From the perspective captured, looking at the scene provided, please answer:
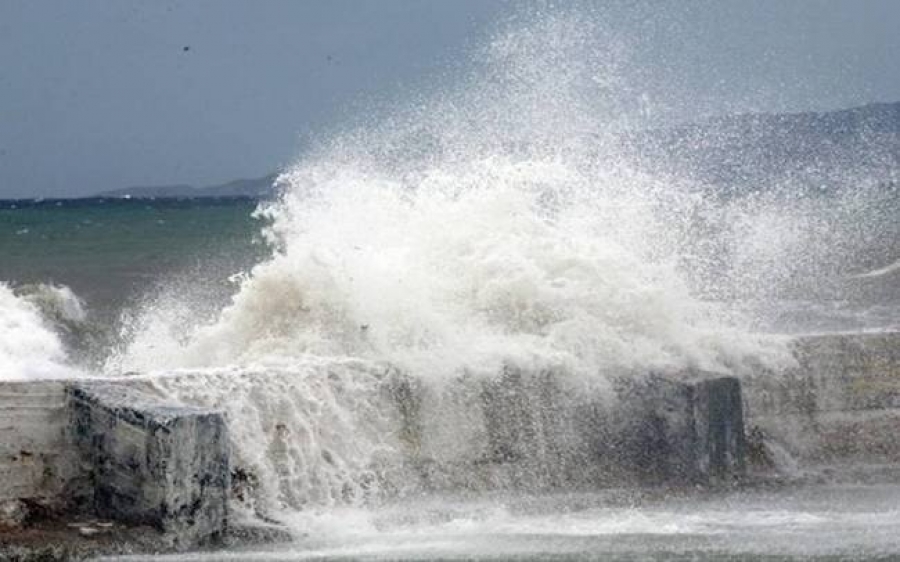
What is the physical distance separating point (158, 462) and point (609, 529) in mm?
2873

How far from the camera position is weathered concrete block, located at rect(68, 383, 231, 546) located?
944cm

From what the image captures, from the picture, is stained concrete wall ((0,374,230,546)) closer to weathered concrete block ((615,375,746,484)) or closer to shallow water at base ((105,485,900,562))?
shallow water at base ((105,485,900,562))

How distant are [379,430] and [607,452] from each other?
70.9 inches

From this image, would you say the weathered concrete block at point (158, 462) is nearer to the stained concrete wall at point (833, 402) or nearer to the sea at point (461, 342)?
the sea at point (461, 342)

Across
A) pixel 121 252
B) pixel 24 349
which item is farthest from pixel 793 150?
pixel 24 349

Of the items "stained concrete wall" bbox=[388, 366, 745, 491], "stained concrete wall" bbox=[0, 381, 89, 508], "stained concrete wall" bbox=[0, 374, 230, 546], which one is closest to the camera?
"stained concrete wall" bbox=[0, 374, 230, 546]

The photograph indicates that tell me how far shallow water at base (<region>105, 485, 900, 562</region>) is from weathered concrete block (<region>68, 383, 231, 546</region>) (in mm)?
306

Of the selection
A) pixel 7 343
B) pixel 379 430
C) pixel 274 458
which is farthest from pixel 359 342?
pixel 7 343

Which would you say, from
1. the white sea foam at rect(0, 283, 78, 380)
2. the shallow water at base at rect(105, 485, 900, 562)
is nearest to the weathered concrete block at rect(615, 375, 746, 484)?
the shallow water at base at rect(105, 485, 900, 562)

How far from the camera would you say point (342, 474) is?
10.9m

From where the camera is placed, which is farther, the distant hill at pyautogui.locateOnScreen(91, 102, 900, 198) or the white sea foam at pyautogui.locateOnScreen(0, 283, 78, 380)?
the distant hill at pyautogui.locateOnScreen(91, 102, 900, 198)

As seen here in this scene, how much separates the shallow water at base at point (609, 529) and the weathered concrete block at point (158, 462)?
0.31 meters

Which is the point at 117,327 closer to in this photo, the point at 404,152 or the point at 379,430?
the point at 404,152

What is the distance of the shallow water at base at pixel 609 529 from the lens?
30.7ft
